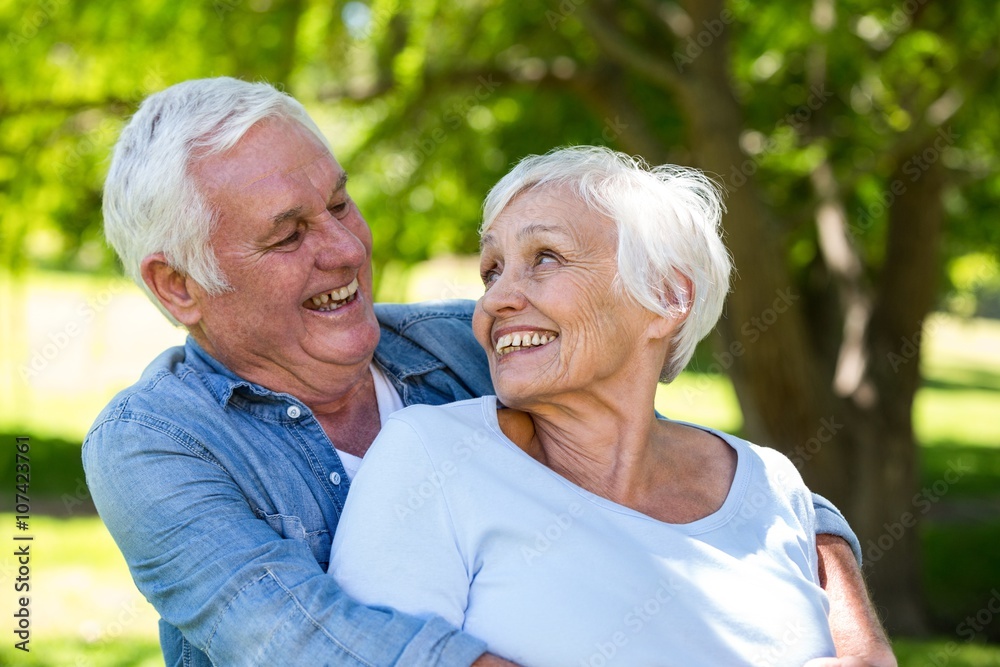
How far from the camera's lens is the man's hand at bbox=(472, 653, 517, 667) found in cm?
173

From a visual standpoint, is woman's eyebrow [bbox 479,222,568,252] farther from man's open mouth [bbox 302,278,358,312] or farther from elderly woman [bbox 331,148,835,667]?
man's open mouth [bbox 302,278,358,312]

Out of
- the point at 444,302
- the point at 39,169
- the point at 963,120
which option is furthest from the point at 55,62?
the point at 963,120

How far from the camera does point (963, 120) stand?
632cm

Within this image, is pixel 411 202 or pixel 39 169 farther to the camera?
pixel 411 202

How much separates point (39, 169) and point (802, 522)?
4.69 m

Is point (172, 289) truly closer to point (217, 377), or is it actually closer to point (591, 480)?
point (217, 377)

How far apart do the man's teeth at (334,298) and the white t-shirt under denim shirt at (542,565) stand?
Result: 0.45 m

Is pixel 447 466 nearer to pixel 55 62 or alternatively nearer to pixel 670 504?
pixel 670 504
